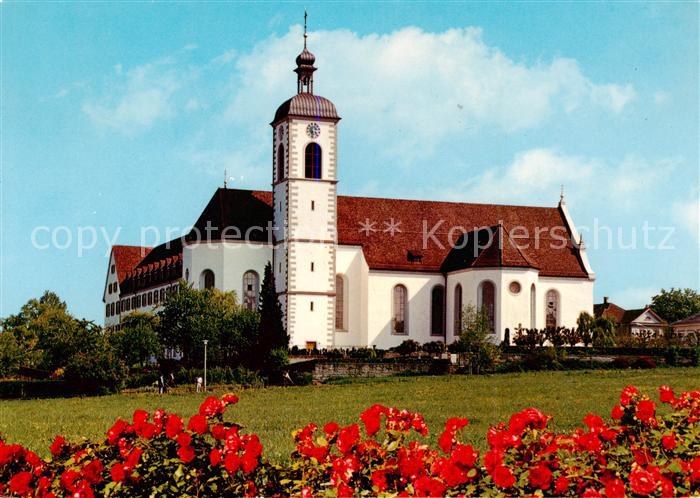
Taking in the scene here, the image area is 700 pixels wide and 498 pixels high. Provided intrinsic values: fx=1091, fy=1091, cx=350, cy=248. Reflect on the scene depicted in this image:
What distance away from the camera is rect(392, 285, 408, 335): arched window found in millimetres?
68000

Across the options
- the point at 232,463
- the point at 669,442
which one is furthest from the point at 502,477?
the point at 232,463

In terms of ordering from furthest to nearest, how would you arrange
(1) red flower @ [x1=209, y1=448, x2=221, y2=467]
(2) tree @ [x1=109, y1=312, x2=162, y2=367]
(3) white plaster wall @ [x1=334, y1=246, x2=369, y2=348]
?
(3) white plaster wall @ [x1=334, y1=246, x2=369, y2=348]
(2) tree @ [x1=109, y1=312, x2=162, y2=367]
(1) red flower @ [x1=209, y1=448, x2=221, y2=467]

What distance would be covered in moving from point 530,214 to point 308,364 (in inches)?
1023

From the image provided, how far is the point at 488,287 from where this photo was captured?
65.8 metres

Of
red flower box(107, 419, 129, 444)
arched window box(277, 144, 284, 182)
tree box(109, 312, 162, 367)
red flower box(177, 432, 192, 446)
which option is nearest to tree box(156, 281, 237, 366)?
tree box(109, 312, 162, 367)

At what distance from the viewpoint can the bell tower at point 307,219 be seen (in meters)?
64.2

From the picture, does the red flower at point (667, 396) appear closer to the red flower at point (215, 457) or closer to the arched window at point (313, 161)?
the red flower at point (215, 457)

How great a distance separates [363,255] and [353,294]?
254 centimetres

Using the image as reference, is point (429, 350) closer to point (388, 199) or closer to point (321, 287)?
point (321, 287)

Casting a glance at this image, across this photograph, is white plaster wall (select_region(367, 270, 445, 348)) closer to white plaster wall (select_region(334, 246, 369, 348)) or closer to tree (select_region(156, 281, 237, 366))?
white plaster wall (select_region(334, 246, 369, 348))

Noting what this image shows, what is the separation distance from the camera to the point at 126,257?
9606 centimetres

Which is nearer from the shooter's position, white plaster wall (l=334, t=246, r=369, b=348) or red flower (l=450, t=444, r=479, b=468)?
red flower (l=450, t=444, r=479, b=468)

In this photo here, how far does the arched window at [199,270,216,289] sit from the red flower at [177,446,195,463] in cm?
5597

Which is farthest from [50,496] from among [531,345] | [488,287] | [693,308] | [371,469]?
[693,308]
